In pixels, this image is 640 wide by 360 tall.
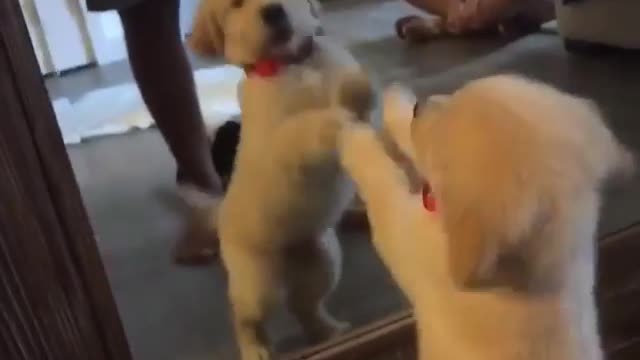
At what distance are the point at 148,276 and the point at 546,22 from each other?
1.60ft

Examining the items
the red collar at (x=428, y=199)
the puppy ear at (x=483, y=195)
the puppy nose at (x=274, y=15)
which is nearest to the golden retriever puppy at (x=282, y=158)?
the puppy nose at (x=274, y=15)

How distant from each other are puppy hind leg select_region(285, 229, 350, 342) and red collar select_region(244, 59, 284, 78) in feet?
0.58

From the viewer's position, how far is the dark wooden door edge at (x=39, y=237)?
81 cm

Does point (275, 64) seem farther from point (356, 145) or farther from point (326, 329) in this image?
point (326, 329)

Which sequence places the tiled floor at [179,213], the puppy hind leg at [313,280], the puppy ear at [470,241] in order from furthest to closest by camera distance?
the puppy hind leg at [313,280]
the tiled floor at [179,213]
the puppy ear at [470,241]

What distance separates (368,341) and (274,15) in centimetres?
37

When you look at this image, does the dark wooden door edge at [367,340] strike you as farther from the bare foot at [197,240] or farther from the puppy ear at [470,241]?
the puppy ear at [470,241]

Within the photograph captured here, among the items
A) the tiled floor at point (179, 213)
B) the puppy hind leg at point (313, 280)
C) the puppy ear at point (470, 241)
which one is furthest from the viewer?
the puppy hind leg at point (313, 280)

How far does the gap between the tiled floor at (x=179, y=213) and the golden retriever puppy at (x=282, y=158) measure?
2 cm

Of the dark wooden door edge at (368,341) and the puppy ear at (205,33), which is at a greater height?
the puppy ear at (205,33)

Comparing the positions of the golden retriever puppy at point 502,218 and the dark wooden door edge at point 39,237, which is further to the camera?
the dark wooden door edge at point 39,237

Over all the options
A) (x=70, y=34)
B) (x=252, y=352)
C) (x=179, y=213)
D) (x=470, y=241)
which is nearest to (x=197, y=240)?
(x=179, y=213)

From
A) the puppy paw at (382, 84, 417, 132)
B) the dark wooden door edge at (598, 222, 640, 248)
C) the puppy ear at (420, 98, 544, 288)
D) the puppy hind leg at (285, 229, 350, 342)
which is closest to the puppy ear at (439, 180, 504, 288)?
the puppy ear at (420, 98, 544, 288)

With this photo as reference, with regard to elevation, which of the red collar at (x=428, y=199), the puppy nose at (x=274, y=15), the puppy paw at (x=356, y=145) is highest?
the puppy nose at (x=274, y=15)
